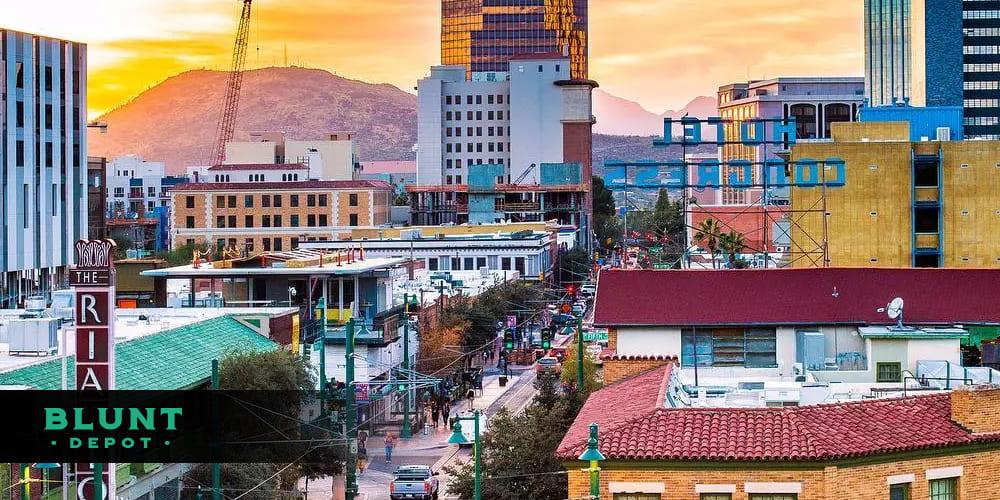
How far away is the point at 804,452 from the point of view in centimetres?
2403

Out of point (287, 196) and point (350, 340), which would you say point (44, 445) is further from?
point (287, 196)

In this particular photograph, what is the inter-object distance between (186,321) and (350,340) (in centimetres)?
1069

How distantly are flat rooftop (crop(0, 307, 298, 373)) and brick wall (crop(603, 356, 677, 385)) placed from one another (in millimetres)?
13832

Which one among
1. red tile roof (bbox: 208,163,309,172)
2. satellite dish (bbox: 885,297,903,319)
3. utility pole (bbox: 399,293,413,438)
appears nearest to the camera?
satellite dish (bbox: 885,297,903,319)

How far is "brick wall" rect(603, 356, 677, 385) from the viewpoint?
36219mm

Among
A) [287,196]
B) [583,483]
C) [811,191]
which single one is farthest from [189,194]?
[583,483]

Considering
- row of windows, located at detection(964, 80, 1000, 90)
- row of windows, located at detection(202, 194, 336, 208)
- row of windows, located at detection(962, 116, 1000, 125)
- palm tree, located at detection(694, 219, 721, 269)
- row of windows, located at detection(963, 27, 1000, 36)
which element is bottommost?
palm tree, located at detection(694, 219, 721, 269)

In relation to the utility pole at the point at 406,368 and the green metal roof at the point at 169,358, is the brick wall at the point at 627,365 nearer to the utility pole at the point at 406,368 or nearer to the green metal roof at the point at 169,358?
the green metal roof at the point at 169,358

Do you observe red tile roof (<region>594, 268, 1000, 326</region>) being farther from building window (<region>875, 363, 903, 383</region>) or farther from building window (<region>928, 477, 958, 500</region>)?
building window (<region>928, 477, 958, 500</region>)

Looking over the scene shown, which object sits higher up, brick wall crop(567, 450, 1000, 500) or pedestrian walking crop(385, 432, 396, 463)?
brick wall crop(567, 450, 1000, 500)

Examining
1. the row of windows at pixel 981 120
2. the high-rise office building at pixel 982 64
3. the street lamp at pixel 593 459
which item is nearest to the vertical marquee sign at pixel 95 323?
the street lamp at pixel 593 459

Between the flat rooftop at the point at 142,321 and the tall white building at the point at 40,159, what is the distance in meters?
32.8

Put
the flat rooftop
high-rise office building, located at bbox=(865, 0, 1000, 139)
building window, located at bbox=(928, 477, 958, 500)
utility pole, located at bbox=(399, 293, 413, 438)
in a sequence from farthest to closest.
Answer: high-rise office building, located at bbox=(865, 0, 1000, 139), utility pole, located at bbox=(399, 293, 413, 438), the flat rooftop, building window, located at bbox=(928, 477, 958, 500)

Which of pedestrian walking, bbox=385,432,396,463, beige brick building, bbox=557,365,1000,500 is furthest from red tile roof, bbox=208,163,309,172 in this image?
beige brick building, bbox=557,365,1000,500
